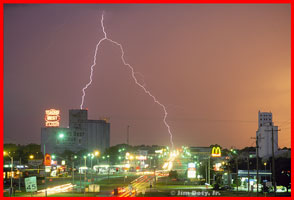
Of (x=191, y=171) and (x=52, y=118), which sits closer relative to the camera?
(x=191, y=171)

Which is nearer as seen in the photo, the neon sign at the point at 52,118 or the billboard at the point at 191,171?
the billboard at the point at 191,171

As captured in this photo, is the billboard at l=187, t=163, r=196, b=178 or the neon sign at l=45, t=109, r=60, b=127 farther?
the neon sign at l=45, t=109, r=60, b=127

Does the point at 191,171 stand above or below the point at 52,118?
below

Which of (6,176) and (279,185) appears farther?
(6,176)

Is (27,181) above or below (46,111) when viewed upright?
below

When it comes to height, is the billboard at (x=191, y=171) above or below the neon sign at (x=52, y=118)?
below

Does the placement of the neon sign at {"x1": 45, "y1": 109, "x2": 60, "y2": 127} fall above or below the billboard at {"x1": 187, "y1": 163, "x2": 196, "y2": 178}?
above

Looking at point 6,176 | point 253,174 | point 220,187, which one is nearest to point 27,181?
point 220,187

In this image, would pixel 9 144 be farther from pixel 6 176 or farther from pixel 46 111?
pixel 6 176
